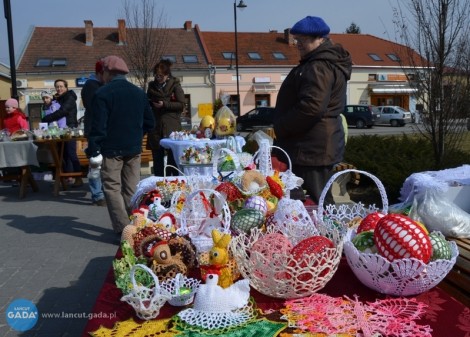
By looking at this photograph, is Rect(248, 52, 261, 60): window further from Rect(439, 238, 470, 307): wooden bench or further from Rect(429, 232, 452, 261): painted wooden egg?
Rect(429, 232, 452, 261): painted wooden egg

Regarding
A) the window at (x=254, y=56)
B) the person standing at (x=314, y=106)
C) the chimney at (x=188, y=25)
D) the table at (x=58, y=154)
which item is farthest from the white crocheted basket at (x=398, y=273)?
the chimney at (x=188, y=25)

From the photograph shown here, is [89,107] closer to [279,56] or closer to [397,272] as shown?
[397,272]

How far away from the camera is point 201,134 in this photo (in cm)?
633

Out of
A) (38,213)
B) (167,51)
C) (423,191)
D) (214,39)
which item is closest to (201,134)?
(38,213)

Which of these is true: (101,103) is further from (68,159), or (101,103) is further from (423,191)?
(68,159)

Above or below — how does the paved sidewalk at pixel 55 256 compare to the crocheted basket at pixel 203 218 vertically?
below

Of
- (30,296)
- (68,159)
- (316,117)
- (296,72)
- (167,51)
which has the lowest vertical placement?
(30,296)

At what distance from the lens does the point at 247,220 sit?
76.4 inches

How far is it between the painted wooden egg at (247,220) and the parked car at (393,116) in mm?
28619

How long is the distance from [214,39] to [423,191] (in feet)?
108

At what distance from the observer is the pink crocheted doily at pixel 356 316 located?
1253mm

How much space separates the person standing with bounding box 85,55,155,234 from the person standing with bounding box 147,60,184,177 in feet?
5.72

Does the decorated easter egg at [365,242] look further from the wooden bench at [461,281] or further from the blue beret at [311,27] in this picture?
the blue beret at [311,27]

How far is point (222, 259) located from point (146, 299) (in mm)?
262
